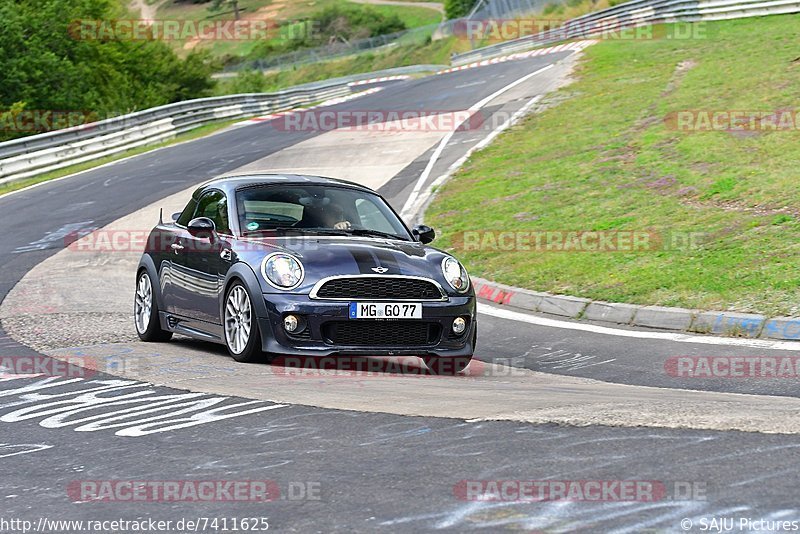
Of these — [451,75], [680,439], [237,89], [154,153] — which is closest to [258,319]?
[680,439]

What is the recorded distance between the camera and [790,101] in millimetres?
21406

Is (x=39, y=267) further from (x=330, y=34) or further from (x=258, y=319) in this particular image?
(x=330, y=34)

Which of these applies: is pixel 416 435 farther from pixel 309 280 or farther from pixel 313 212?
pixel 313 212

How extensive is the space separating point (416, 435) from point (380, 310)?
118 inches

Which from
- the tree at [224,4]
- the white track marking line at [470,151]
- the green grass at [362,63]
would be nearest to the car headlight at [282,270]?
the white track marking line at [470,151]

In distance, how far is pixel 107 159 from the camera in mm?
32156

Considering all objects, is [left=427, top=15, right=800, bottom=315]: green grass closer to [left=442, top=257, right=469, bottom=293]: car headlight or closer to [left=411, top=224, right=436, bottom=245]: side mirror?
[left=411, top=224, right=436, bottom=245]: side mirror

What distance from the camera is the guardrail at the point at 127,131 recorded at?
94.3ft

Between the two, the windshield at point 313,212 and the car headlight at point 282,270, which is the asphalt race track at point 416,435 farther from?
the windshield at point 313,212

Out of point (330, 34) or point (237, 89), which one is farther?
point (330, 34)

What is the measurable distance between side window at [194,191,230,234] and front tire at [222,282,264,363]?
83 centimetres

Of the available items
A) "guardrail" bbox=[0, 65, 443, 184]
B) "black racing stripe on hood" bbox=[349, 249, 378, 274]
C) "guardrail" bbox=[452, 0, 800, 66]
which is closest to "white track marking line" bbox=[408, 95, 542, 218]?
"black racing stripe on hood" bbox=[349, 249, 378, 274]

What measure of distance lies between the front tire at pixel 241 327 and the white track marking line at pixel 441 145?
31.9 ft

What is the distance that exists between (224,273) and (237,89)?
55.6 metres
